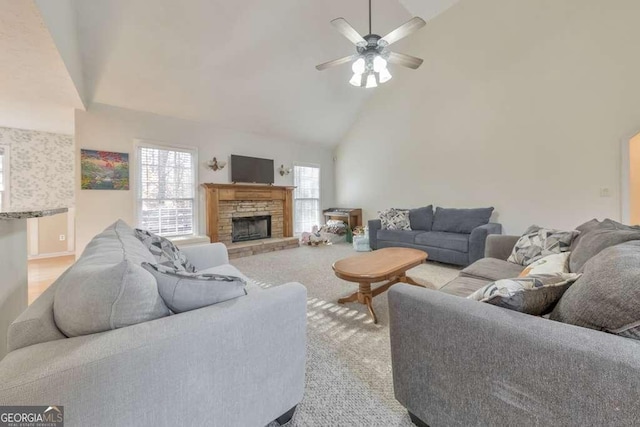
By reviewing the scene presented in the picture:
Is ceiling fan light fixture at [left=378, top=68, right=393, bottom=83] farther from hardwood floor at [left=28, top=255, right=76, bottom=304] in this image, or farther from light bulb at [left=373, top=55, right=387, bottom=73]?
hardwood floor at [left=28, top=255, right=76, bottom=304]

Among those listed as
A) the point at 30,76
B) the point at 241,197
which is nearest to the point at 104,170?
the point at 30,76

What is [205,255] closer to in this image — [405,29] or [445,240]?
[405,29]

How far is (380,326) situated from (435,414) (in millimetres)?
1060

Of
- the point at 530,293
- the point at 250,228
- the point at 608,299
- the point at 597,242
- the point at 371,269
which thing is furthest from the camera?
the point at 250,228

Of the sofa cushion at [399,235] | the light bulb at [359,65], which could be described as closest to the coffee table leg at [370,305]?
the sofa cushion at [399,235]

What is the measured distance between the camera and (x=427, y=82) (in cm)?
497

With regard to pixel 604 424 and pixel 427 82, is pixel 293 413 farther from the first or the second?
pixel 427 82

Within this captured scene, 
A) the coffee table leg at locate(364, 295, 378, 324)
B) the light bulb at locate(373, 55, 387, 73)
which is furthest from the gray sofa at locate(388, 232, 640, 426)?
the light bulb at locate(373, 55, 387, 73)

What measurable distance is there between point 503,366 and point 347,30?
2798 millimetres

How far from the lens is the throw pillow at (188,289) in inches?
38.9

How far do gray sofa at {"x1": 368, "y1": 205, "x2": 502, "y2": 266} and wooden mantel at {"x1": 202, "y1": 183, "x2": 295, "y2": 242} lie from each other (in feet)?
6.73

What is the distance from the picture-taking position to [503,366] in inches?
34.5
